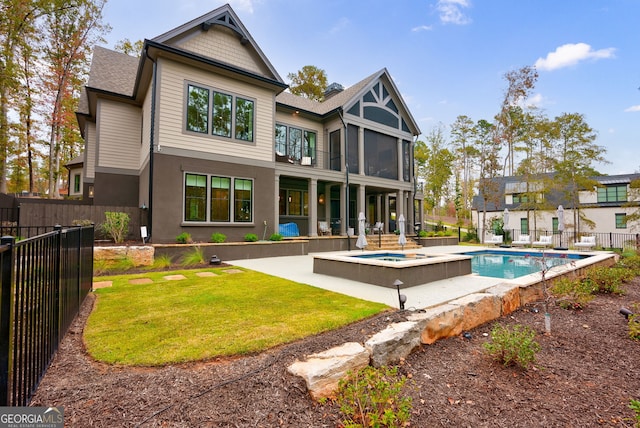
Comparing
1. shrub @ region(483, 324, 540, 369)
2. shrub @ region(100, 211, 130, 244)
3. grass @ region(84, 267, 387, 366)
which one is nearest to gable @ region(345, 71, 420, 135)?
shrub @ region(100, 211, 130, 244)

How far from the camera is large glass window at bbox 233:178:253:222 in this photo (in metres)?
11.3

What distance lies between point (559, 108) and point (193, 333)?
26.7 m

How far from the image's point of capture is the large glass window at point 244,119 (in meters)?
11.4

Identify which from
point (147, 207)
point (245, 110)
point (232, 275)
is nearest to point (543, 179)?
point (245, 110)

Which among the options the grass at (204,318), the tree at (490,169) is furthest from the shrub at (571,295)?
the tree at (490,169)

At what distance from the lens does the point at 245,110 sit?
38.1 feet

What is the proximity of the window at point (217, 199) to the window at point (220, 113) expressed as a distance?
1.76 m

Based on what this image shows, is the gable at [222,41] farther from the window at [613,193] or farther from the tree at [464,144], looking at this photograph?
the window at [613,193]

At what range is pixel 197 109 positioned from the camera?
10570mm

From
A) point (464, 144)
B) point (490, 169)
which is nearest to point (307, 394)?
point (490, 169)

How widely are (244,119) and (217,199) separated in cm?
343

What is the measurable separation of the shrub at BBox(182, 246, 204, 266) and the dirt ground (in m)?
5.42

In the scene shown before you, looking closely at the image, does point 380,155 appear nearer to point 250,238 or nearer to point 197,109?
point 250,238

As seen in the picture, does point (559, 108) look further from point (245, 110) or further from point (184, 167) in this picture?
point (184, 167)
